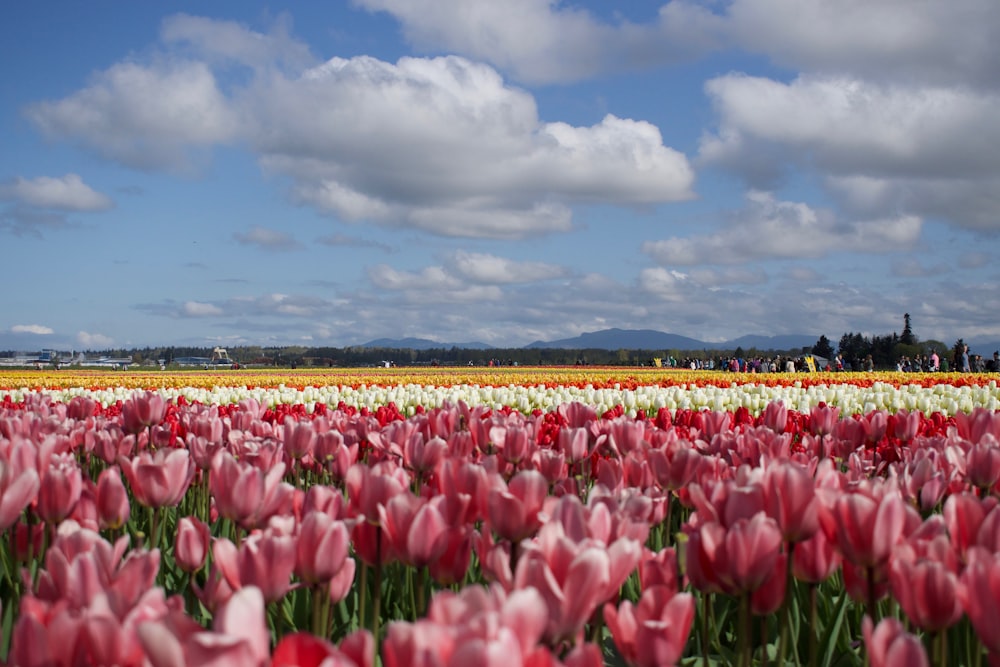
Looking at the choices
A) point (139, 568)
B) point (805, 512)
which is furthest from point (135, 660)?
point (805, 512)

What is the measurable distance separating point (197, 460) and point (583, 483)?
2153mm

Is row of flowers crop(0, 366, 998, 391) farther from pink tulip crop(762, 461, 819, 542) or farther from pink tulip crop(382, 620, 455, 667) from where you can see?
pink tulip crop(382, 620, 455, 667)

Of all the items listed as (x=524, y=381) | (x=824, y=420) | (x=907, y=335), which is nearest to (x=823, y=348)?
(x=907, y=335)

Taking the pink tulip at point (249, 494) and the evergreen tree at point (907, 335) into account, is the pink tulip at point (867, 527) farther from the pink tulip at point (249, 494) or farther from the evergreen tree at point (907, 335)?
the evergreen tree at point (907, 335)

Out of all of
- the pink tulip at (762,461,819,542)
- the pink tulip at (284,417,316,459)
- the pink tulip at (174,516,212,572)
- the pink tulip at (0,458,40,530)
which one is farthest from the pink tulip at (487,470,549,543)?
the pink tulip at (284,417,316,459)

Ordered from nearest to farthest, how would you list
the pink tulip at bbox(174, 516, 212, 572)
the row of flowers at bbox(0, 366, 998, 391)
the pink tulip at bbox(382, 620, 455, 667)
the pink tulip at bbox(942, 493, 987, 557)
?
the pink tulip at bbox(382, 620, 455, 667), the pink tulip at bbox(942, 493, 987, 557), the pink tulip at bbox(174, 516, 212, 572), the row of flowers at bbox(0, 366, 998, 391)

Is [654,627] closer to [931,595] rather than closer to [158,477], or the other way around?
[931,595]

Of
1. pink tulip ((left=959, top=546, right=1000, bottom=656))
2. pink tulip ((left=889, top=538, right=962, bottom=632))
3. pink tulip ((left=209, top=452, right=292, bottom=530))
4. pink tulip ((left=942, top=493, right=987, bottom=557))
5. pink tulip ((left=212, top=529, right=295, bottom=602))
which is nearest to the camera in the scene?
pink tulip ((left=959, top=546, right=1000, bottom=656))

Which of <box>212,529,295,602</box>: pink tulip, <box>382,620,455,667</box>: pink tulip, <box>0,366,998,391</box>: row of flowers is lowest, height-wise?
<box>0,366,998,391</box>: row of flowers

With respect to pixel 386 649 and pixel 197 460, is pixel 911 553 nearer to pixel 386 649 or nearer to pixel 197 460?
pixel 386 649

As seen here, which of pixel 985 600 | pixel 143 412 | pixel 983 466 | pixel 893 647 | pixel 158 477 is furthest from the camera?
pixel 143 412

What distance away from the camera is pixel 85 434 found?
6.08m

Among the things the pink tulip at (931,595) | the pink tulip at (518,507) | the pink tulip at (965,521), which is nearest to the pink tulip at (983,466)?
the pink tulip at (965,521)

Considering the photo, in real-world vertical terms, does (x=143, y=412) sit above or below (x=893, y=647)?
above
